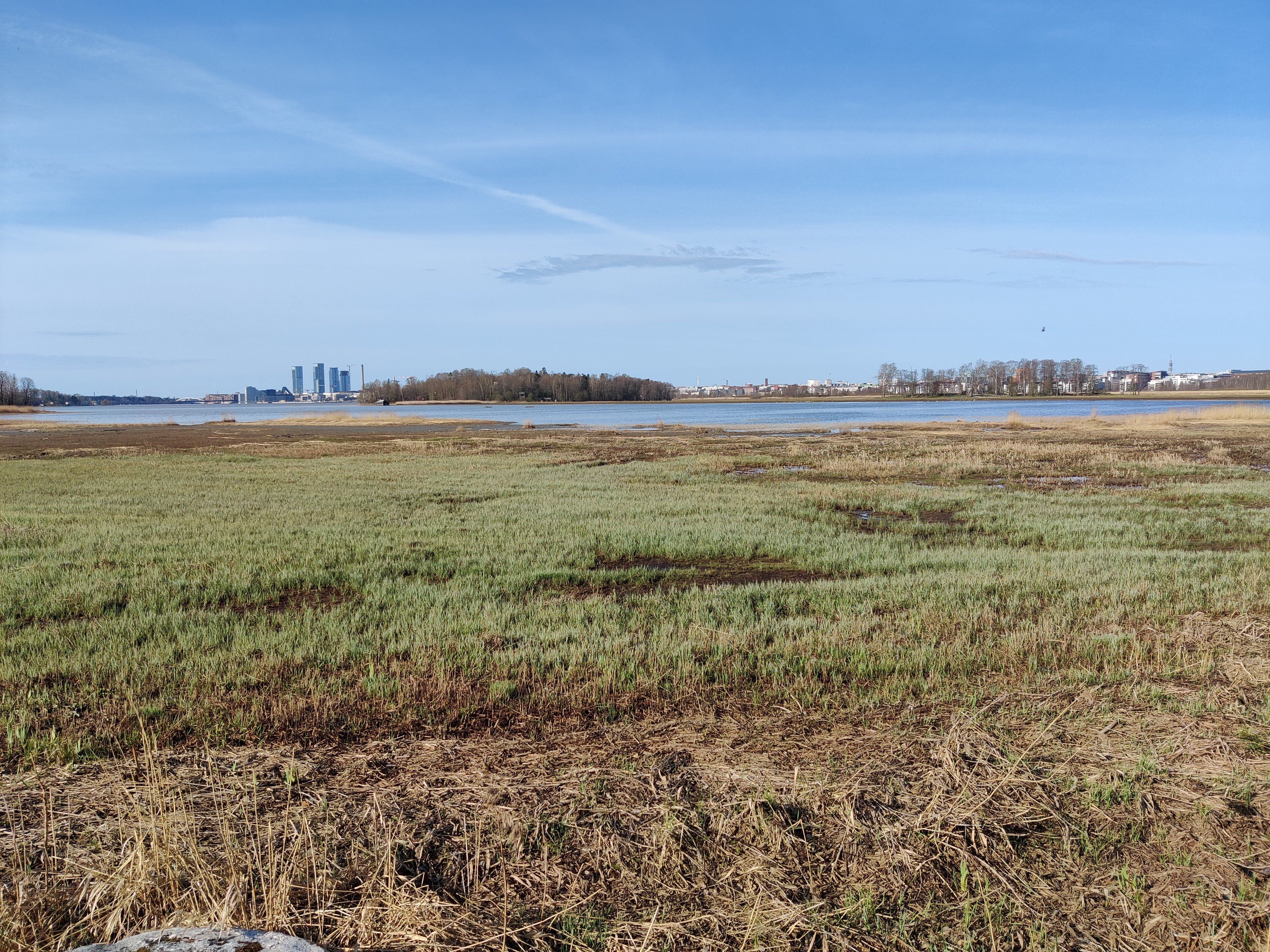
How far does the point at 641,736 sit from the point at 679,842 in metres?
1.95

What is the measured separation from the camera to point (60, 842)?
4566mm

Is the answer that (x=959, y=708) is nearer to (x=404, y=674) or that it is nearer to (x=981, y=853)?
(x=981, y=853)

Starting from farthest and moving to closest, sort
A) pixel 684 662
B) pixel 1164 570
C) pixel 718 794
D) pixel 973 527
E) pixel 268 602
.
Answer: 1. pixel 973 527
2. pixel 1164 570
3. pixel 268 602
4. pixel 684 662
5. pixel 718 794

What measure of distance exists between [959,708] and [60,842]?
664 centimetres

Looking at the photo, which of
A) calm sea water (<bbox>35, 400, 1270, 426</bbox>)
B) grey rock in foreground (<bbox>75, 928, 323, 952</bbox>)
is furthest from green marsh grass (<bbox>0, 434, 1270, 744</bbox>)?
calm sea water (<bbox>35, 400, 1270, 426</bbox>)

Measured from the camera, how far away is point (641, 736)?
6516 mm

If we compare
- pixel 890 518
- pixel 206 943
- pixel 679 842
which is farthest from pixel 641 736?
pixel 890 518

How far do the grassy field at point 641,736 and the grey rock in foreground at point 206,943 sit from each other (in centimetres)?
22

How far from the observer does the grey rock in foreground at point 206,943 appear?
11.1 feet

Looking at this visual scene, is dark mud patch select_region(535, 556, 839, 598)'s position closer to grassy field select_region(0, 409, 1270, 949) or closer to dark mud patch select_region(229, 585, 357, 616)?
grassy field select_region(0, 409, 1270, 949)

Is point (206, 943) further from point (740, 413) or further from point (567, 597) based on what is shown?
point (740, 413)

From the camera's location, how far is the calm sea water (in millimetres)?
95250

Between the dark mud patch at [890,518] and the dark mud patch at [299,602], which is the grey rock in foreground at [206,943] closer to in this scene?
the dark mud patch at [299,602]

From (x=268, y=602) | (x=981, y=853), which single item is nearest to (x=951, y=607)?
(x=981, y=853)
